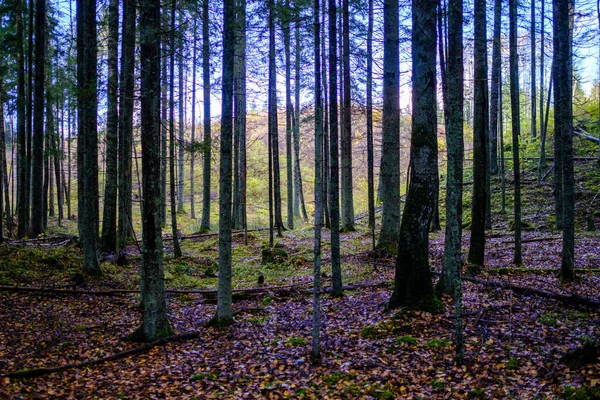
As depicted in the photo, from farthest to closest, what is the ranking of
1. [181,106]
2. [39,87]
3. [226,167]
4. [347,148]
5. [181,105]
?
[181,106] → [181,105] → [347,148] → [39,87] → [226,167]

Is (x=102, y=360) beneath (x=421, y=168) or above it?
beneath

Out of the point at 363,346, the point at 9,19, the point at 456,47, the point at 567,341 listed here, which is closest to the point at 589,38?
the point at 456,47

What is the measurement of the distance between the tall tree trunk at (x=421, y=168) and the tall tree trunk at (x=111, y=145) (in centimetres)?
812

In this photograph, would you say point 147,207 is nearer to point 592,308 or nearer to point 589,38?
point 592,308

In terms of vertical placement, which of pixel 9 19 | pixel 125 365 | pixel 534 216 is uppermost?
pixel 9 19

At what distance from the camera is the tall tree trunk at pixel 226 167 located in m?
7.11

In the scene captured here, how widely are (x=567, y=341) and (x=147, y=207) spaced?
21.6ft

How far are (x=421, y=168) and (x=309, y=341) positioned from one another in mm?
3584

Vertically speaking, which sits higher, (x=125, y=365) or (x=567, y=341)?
(x=567, y=341)

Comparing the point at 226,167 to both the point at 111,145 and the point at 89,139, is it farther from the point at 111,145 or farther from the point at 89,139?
the point at 111,145

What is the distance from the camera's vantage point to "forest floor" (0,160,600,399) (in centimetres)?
507

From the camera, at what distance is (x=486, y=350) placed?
572 cm

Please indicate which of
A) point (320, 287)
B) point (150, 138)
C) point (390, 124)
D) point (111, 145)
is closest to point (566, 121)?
point (390, 124)

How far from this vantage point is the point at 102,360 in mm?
6145
